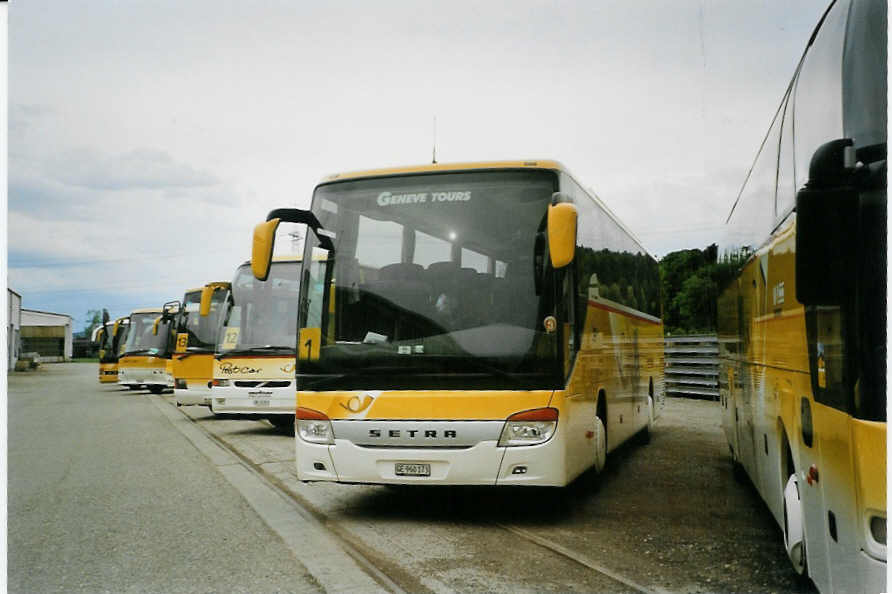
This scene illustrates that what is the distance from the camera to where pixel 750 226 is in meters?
6.73

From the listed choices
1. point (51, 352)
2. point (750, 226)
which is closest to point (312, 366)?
point (750, 226)

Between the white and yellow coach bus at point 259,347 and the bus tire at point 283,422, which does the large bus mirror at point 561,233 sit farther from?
the bus tire at point 283,422

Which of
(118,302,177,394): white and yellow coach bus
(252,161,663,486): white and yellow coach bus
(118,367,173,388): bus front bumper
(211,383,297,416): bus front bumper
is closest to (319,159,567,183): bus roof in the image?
(252,161,663,486): white and yellow coach bus

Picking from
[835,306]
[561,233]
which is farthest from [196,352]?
[835,306]

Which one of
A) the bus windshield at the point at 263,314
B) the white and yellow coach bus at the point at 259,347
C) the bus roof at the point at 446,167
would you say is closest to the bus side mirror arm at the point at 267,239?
the bus roof at the point at 446,167

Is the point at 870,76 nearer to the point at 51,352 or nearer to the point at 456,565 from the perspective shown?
the point at 456,565

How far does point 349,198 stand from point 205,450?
6390mm

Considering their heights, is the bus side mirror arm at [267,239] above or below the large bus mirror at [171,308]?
above

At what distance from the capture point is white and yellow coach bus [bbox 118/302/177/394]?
27.1 m

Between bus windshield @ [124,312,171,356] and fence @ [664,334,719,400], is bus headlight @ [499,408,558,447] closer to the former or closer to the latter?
fence @ [664,334,719,400]

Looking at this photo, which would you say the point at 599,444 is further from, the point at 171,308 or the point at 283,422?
the point at 171,308

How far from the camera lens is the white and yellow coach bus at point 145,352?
89.0 feet

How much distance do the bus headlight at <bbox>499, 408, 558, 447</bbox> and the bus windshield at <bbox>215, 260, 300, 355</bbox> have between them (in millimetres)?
7665

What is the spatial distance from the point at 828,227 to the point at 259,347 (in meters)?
11.6
